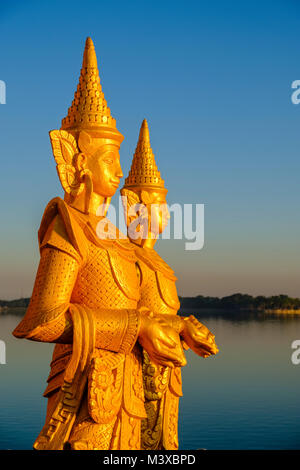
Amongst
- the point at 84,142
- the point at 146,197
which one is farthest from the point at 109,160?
the point at 146,197

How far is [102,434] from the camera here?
19.4 feet

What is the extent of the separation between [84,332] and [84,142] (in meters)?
1.58

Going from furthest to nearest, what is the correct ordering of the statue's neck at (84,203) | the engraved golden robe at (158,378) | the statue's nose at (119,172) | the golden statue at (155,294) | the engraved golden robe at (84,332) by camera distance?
the engraved golden robe at (158,378)
the golden statue at (155,294)
the statue's nose at (119,172)
the statue's neck at (84,203)
the engraved golden robe at (84,332)

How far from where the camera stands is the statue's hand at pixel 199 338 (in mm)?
6672

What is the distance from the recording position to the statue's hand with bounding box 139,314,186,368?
5.97 meters

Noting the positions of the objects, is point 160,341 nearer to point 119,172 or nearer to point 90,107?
point 119,172

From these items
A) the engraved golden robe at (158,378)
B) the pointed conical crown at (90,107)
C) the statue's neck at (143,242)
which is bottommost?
the engraved golden robe at (158,378)

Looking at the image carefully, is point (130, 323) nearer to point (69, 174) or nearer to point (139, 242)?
point (69, 174)

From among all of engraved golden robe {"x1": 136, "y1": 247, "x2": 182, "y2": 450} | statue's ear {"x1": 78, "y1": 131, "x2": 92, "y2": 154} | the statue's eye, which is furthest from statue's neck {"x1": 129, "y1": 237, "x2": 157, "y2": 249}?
statue's ear {"x1": 78, "y1": 131, "x2": 92, "y2": 154}

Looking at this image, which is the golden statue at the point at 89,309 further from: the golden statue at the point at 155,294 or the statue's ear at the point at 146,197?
the statue's ear at the point at 146,197

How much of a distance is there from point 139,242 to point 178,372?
4.71 ft

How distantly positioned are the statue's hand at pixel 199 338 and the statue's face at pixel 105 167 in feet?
4.42

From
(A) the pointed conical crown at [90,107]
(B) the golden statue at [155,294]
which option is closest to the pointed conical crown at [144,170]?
(B) the golden statue at [155,294]

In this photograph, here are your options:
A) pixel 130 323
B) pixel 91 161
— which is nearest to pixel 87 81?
pixel 91 161
